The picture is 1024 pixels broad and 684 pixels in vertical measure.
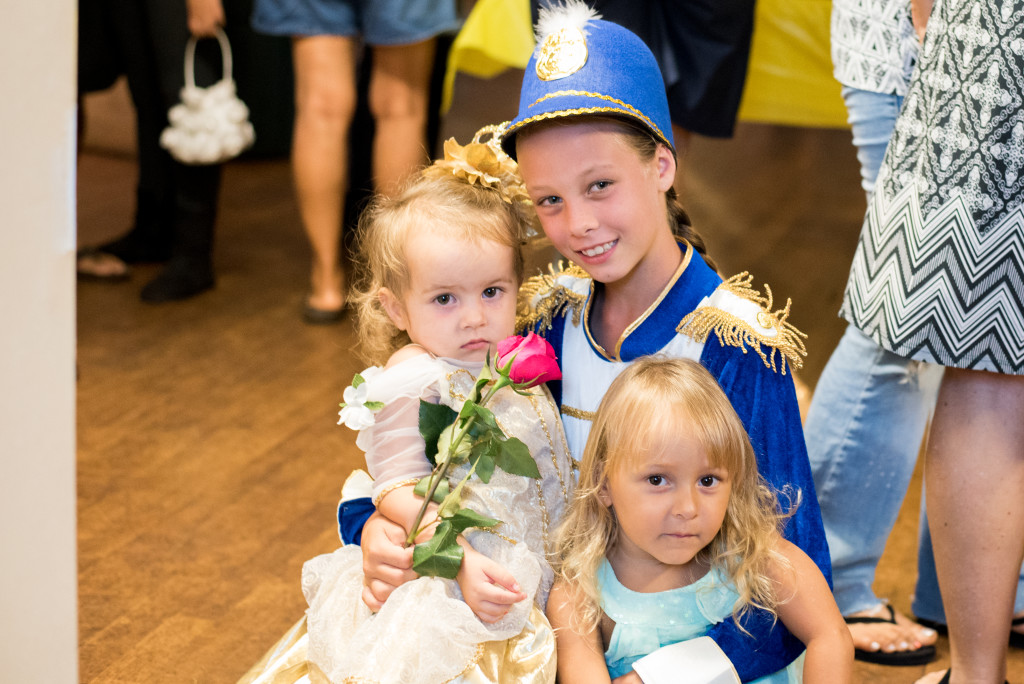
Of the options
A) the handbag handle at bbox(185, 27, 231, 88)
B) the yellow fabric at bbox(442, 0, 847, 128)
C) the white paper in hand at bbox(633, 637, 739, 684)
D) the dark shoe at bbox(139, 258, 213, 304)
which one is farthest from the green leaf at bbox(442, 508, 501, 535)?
the dark shoe at bbox(139, 258, 213, 304)

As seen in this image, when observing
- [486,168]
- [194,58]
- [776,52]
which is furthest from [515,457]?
[194,58]

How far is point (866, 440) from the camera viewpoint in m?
1.71

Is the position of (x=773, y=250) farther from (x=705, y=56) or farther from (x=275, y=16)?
(x=275, y=16)

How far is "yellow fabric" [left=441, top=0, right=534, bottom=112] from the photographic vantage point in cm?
295

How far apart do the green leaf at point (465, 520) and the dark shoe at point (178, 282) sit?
225 centimetres

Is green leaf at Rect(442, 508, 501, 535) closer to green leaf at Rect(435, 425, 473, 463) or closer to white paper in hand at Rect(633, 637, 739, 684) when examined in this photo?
green leaf at Rect(435, 425, 473, 463)

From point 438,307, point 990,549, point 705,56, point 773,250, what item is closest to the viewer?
point 438,307

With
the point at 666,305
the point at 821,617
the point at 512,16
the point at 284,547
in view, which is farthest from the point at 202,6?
the point at 821,617

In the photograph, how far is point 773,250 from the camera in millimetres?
3920

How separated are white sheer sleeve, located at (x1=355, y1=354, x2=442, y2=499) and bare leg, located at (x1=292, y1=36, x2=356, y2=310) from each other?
1.88 metres

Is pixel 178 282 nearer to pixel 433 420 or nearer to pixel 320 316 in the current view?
pixel 320 316

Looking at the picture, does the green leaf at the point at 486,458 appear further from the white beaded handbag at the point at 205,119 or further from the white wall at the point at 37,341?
the white beaded handbag at the point at 205,119

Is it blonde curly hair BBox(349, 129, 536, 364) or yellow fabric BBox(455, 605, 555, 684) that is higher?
blonde curly hair BBox(349, 129, 536, 364)

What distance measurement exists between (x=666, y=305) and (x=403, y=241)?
34 centimetres
